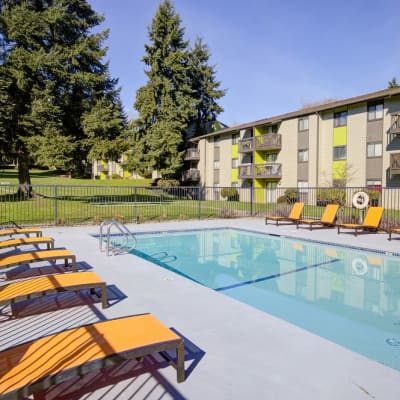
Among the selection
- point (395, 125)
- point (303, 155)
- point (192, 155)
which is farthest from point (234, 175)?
point (395, 125)

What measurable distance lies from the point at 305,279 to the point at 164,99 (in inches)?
1284

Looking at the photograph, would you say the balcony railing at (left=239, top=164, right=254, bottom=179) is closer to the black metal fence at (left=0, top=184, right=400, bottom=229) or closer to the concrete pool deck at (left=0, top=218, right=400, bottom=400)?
the black metal fence at (left=0, top=184, right=400, bottom=229)

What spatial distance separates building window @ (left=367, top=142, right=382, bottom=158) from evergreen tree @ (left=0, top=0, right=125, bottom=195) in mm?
16568

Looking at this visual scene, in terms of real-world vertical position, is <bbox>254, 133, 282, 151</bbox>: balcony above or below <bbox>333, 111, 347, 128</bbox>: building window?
below

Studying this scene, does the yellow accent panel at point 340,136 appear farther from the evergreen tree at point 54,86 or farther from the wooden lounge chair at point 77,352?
the wooden lounge chair at point 77,352

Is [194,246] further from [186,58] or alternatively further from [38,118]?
[186,58]

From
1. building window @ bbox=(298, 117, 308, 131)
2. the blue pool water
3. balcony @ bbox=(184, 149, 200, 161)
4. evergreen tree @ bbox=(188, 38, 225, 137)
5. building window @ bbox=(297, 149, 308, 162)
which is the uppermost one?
evergreen tree @ bbox=(188, 38, 225, 137)

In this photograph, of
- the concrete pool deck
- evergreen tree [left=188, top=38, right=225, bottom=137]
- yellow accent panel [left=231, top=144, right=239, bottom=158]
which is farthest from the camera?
evergreen tree [left=188, top=38, right=225, bottom=137]

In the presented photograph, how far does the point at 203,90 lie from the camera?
40.4 meters

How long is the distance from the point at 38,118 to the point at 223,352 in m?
21.4

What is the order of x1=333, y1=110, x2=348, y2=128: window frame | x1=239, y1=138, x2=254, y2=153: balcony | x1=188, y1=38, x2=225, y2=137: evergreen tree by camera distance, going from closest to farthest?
x1=333, y1=110, x2=348, y2=128: window frame → x1=239, y1=138, x2=254, y2=153: balcony → x1=188, y1=38, x2=225, y2=137: evergreen tree

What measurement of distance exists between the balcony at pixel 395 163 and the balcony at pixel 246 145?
12529mm

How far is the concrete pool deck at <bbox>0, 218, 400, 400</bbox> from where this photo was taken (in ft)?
9.11

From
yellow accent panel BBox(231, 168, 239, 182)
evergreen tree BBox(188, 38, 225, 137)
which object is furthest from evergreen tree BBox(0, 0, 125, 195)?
evergreen tree BBox(188, 38, 225, 137)
